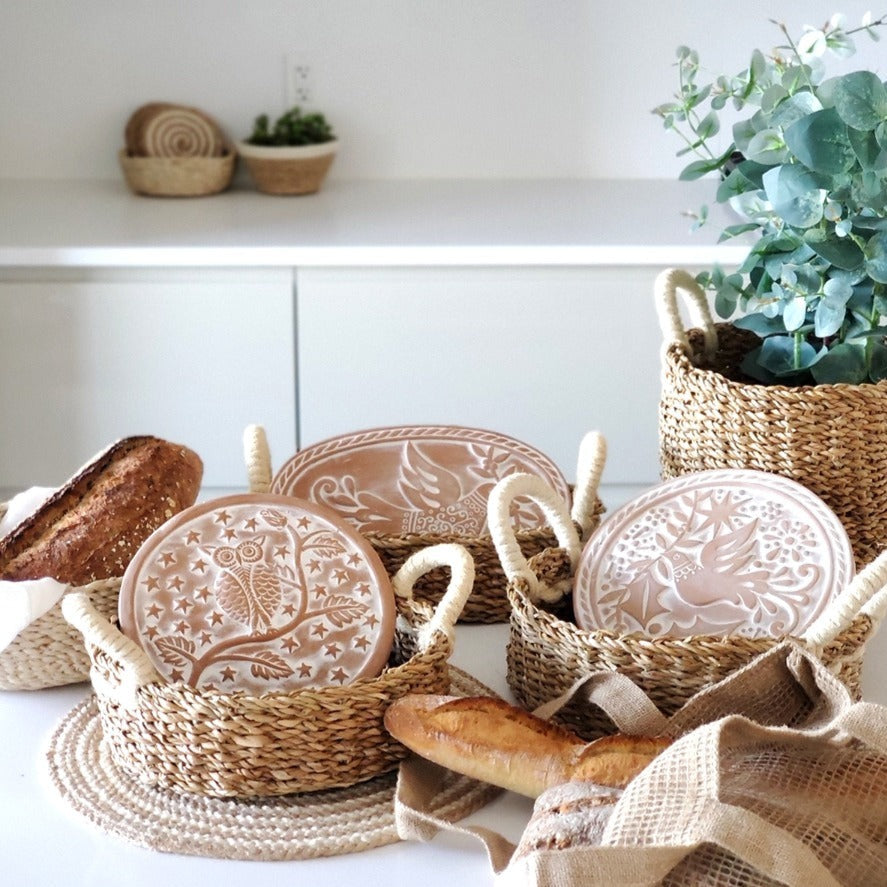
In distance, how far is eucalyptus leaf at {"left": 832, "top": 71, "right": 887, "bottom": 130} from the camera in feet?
2.90

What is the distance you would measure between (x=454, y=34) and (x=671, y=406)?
6.22ft

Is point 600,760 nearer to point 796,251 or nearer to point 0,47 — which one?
point 796,251

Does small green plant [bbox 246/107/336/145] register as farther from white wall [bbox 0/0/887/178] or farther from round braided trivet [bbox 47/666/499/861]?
round braided trivet [bbox 47/666/499/861]

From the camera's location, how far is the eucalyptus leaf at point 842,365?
1.08 m

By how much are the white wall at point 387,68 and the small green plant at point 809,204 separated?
180 centimetres

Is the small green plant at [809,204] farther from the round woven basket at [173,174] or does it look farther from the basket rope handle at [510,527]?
the round woven basket at [173,174]

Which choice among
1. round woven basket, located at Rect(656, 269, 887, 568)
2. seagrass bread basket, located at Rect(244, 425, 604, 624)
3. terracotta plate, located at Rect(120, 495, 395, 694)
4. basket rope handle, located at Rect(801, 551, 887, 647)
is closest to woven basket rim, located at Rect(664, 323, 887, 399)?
round woven basket, located at Rect(656, 269, 887, 568)

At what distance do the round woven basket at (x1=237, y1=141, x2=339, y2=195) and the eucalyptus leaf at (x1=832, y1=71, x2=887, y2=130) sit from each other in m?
1.90

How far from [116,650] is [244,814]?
0.43 feet

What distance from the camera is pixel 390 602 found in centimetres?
87

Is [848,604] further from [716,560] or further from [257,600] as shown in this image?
[257,600]

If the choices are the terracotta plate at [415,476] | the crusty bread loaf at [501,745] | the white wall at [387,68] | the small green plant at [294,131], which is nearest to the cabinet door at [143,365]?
the small green plant at [294,131]

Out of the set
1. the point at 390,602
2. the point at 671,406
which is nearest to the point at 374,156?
the point at 671,406

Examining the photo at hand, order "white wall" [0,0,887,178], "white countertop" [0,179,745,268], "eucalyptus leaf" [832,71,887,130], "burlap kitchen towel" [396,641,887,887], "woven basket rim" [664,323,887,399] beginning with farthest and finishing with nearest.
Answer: "white wall" [0,0,887,178] < "white countertop" [0,179,745,268] < "woven basket rim" [664,323,887,399] < "eucalyptus leaf" [832,71,887,130] < "burlap kitchen towel" [396,641,887,887]
